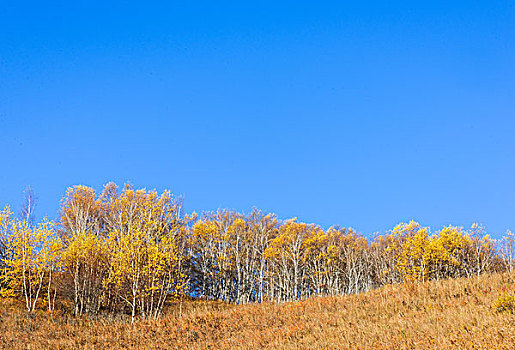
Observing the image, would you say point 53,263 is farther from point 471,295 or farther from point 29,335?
point 471,295

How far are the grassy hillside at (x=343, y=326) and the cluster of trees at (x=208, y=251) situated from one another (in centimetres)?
946

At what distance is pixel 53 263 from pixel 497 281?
33.8m

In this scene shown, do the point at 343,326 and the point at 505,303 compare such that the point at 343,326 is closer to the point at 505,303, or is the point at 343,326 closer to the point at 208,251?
the point at 505,303

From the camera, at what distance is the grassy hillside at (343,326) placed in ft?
31.9

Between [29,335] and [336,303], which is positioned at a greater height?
[336,303]

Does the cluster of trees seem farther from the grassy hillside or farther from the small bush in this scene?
the small bush

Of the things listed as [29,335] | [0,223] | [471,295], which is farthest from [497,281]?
[0,223]

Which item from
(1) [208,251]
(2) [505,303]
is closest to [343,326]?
(2) [505,303]

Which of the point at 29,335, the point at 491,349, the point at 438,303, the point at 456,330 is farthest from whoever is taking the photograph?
the point at 29,335

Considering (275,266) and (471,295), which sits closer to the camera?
(471,295)

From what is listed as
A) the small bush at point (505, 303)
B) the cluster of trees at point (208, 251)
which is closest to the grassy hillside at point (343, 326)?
the small bush at point (505, 303)

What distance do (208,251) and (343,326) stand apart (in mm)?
53832

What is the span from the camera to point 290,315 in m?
17.4

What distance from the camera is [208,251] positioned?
2559 inches
